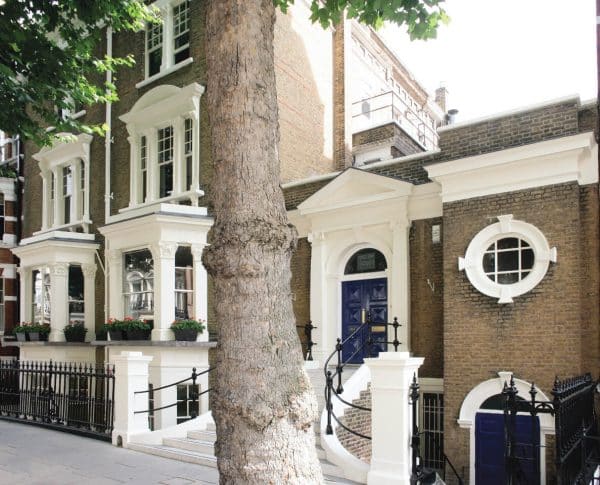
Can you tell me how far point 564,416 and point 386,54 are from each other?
18.2m

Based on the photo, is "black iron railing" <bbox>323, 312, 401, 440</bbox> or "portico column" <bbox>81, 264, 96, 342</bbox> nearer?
"black iron railing" <bbox>323, 312, 401, 440</bbox>

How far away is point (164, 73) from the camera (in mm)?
15609

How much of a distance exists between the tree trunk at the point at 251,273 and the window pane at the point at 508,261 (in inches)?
266

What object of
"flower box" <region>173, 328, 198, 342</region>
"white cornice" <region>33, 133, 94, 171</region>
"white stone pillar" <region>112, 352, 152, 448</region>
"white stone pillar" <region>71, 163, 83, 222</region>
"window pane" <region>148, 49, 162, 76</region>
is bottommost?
"white stone pillar" <region>112, 352, 152, 448</region>

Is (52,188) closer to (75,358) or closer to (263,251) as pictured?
(75,358)

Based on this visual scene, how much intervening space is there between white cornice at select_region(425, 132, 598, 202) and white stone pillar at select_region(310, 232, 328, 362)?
3.57 meters

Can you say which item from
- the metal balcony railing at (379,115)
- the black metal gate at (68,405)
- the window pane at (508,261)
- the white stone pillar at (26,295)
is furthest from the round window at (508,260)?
the white stone pillar at (26,295)

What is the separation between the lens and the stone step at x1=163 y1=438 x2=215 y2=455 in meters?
9.14

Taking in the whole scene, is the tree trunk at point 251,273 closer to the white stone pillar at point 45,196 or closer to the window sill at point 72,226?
the window sill at point 72,226

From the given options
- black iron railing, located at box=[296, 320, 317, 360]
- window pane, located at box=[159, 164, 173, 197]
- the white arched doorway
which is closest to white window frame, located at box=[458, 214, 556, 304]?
the white arched doorway

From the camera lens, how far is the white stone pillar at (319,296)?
43.5ft

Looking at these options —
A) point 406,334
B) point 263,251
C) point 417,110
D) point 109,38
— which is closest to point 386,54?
point 417,110

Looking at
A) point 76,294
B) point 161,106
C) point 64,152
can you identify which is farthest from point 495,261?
point 64,152

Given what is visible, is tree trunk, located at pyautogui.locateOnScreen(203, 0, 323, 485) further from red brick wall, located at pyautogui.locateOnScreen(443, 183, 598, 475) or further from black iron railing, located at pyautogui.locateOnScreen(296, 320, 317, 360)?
black iron railing, located at pyautogui.locateOnScreen(296, 320, 317, 360)
